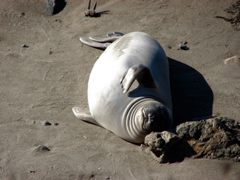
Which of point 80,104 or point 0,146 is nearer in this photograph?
point 0,146

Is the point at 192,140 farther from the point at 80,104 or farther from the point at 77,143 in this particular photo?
the point at 80,104

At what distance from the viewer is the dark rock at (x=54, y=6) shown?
801 cm

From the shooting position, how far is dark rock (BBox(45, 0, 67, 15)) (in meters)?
8.01

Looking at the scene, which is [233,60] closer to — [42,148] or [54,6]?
[42,148]

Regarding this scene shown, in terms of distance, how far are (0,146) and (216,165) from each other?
2.50 metres

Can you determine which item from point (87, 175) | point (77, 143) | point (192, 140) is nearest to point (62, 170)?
point (87, 175)

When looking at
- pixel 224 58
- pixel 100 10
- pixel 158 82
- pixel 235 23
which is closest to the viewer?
pixel 158 82

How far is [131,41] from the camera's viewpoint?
19.2ft

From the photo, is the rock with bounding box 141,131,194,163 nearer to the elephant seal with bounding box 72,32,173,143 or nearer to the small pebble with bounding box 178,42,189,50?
the elephant seal with bounding box 72,32,173,143

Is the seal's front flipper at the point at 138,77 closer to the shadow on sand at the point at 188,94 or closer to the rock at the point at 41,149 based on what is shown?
the shadow on sand at the point at 188,94

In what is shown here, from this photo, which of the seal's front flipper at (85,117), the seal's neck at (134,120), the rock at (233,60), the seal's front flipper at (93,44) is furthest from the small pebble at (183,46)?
the seal's front flipper at (85,117)

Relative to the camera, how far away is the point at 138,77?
4770mm

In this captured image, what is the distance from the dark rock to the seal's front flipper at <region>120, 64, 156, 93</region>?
12.2ft

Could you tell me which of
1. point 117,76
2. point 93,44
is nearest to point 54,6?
point 93,44
